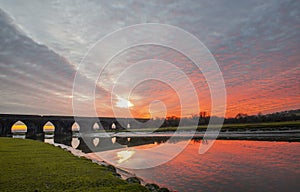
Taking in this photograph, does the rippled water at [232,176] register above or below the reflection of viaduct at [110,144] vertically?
above

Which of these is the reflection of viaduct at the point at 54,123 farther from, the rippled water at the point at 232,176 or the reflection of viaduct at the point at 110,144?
the rippled water at the point at 232,176

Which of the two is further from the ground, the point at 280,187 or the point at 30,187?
the point at 30,187

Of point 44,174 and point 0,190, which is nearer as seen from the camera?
point 0,190

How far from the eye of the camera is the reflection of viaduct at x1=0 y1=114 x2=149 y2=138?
2989 inches

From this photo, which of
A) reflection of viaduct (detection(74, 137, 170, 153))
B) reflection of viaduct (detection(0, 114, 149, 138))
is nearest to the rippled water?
reflection of viaduct (detection(74, 137, 170, 153))

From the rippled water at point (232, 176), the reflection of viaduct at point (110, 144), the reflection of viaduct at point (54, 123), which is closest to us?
the rippled water at point (232, 176)

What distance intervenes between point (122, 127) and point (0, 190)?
127704mm

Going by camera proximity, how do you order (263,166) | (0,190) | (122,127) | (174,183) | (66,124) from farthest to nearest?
(122,127) → (66,124) → (263,166) → (174,183) → (0,190)

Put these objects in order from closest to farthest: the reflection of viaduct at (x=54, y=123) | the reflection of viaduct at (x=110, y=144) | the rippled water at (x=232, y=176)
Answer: the rippled water at (x=232, y=176)
the reflection of viaduct at (x=110, y=144)
the reflection of viaduct at (x=54, y=123)

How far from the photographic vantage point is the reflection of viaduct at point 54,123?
2989 inches

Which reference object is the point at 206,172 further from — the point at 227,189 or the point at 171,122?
the point at 171,122

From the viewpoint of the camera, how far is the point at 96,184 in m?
10.7

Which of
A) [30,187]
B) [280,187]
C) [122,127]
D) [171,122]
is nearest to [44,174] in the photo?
[30,187]

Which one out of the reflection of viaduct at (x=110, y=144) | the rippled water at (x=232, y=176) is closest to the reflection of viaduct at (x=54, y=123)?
the reflection of viaduct at (x=110, y=144)
